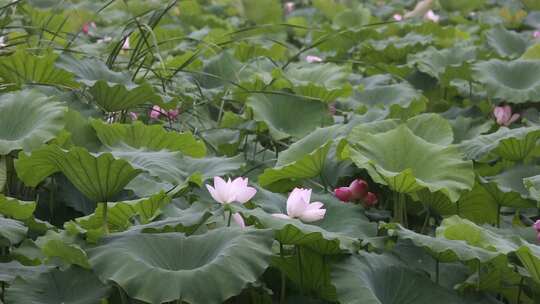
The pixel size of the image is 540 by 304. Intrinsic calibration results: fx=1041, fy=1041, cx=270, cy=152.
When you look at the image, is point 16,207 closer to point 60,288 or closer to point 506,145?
point 60,288

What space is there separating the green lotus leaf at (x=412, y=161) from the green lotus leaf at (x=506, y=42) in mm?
1808

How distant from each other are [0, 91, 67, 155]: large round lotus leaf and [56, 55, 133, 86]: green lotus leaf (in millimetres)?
246

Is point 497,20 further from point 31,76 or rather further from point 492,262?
point 492,262

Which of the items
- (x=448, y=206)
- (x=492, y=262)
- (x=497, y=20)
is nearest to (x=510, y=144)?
(x=448, y=206)

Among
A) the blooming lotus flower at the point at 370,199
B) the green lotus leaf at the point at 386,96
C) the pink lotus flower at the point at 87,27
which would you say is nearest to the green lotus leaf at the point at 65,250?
the blooming lotus flower at the point at 370,199

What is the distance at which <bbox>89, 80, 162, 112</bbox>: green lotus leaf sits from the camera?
2.28m

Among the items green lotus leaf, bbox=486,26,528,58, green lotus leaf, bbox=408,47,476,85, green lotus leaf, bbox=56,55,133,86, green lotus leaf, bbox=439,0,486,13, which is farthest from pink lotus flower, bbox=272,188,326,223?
green lotus leaf, bbox=439,0,486,13

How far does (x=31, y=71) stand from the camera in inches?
96.3

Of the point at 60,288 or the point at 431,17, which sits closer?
the point at 60,288

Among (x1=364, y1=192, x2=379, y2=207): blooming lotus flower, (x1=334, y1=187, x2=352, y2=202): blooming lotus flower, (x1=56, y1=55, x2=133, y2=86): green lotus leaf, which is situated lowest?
(x1=364, y1=192, x2=379, y2=207): blooming lotus flower

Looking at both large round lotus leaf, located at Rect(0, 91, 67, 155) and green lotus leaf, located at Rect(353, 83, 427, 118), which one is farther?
green lotus leaf, located at Rect(353, 83, 427, 118)

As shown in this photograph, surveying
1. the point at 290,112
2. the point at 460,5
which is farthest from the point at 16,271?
the point at 460,5

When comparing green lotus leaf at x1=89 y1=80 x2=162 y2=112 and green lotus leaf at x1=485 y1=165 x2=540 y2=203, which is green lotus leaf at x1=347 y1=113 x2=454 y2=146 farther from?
green lotus leaf at x1=89 y1=80 x2=162 y2=112

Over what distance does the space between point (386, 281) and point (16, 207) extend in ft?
2.07
